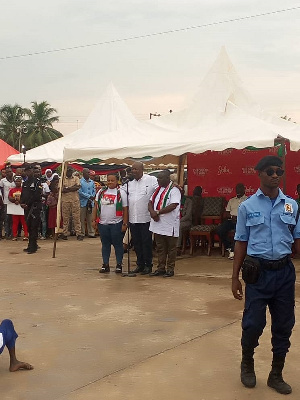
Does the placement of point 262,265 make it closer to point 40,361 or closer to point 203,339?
point 203,339

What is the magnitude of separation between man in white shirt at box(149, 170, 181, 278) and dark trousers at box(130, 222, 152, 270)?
0.23 m

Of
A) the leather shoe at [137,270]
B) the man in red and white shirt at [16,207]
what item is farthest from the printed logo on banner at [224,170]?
the man in red and white shirt at [16,207]

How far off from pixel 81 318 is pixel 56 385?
217 cm

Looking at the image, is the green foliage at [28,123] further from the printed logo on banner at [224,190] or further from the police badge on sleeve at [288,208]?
the police badge on sleeve at [288,208]

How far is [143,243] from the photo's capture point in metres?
9.98

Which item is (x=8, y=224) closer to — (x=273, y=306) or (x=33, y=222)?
(x=33, y=222)

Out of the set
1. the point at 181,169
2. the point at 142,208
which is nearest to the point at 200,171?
the point at 181,169

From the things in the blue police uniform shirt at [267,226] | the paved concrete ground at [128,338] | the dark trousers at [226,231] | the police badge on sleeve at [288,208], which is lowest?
the paved concrete ground at [128,338]

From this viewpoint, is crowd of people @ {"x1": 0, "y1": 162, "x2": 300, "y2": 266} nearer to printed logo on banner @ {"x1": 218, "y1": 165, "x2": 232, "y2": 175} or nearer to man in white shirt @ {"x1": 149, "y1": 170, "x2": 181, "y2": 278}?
man in white shirt @ {"x1": 149, "y1": 170, "x2": 181, "y2": 278}

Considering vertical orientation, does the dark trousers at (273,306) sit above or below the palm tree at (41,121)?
below

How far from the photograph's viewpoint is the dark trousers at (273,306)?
4.50m

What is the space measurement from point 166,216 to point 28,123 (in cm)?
5343

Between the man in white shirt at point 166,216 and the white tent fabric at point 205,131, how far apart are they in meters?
0.97

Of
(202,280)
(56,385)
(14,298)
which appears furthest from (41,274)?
(56,385)
